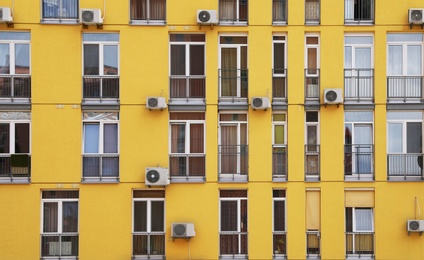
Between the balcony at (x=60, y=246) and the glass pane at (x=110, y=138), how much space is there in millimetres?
2532

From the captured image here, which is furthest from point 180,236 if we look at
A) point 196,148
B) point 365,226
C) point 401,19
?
point 401,19

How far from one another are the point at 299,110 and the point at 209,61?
2.88m

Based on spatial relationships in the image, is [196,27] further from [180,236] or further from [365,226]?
[365,226]

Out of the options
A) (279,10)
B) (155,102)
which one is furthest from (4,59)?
(279,10)

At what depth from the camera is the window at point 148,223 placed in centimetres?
1642

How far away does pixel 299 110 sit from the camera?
54.4 feet

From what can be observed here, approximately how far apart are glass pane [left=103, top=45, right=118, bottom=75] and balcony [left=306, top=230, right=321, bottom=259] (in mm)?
7165

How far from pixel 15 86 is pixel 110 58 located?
274 centimetres

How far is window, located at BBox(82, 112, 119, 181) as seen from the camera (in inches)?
649

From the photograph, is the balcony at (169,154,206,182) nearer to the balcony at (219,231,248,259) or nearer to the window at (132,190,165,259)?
the window at (132,190,165,259)

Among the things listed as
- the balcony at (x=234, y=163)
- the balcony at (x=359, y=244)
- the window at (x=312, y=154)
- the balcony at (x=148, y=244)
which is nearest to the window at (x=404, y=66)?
the window at (x=312, y=154)

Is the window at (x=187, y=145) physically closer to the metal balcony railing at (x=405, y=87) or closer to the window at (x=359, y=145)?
the window at (x=359, y=145)

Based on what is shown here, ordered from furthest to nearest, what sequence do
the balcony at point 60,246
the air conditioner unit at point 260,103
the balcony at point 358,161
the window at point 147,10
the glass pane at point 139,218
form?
the window at point 147,10
the balcony at point 358,161
the glass pane at point 139,218
the balcony at point 60,246
the air conditioner unit at point 260,103

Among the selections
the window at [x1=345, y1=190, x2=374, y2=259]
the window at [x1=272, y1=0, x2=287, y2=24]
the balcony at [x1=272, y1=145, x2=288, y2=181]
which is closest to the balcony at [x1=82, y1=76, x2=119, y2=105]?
the balcony at [x1=272, y1=145, x2=288, y2=181]
